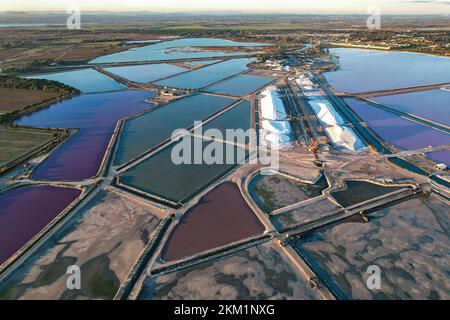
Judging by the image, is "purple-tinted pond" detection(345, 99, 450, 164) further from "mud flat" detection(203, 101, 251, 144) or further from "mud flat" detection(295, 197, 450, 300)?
"mud flat" detection(203, 101, 251, 144)

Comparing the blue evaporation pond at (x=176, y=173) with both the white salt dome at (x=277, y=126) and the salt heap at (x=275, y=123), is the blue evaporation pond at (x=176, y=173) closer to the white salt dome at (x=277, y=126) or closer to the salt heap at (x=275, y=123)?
the salt heap at (x=275, y=123)

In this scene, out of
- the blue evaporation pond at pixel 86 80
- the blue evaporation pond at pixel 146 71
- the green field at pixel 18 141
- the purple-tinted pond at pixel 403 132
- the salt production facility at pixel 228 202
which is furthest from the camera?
the blue evaporation pond at pixel 146 71

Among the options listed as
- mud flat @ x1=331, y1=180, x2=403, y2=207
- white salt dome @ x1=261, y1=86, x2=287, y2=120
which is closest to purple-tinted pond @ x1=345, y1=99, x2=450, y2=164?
mud flat @ x1=331, y1=180, x2=403, y2=207

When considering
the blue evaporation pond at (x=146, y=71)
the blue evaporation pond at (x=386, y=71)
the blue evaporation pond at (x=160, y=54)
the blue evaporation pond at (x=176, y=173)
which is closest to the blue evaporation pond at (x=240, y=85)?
the blue evaporation pond at (x=386, y=71)

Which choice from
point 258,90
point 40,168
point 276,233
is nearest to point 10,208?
→ point 40,168

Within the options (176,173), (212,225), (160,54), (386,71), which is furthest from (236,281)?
(160,54)

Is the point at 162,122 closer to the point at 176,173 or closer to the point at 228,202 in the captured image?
the point at 176,173

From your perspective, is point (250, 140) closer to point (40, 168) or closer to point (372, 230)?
point (372, 230)
